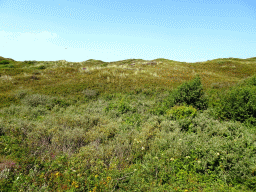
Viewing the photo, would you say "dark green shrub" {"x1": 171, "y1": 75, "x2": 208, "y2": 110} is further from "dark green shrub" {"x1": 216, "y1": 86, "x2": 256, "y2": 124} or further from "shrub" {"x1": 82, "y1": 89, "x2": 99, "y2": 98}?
"shrub" {"x1": 82, "y1": 89, "x2": 99, "y2": 98}

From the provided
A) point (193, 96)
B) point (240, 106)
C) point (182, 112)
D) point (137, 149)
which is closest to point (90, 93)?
point (182, 112)

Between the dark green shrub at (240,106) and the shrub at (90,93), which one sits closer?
the dark green shrub at (240,106)

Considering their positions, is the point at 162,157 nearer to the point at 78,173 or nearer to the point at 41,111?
the point at 78,173

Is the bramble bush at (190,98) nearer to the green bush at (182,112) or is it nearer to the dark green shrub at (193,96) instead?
the dark green shrub at (193,96)

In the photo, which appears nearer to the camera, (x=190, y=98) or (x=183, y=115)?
(x=183, y=115)

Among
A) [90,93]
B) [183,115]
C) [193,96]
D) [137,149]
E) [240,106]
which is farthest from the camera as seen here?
[90,93]

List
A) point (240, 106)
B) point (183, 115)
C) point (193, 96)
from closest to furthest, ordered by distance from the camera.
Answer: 1. point (240, 106)
2. point (183, 115)
3. point (193, 96)

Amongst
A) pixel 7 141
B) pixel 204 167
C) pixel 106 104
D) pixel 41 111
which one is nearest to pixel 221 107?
pixel 204 167

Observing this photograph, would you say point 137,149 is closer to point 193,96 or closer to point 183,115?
point 183,115

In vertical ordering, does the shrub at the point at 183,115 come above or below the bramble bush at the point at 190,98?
below

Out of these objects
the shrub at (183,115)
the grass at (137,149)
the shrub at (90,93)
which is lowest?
the grass at (137,149)

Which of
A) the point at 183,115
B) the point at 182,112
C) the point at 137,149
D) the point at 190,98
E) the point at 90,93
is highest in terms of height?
the point at 190,98

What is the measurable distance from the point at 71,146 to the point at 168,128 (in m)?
4.12

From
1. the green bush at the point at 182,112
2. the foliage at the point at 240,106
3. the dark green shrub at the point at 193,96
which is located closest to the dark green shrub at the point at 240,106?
the foliage at the point at 240,106
